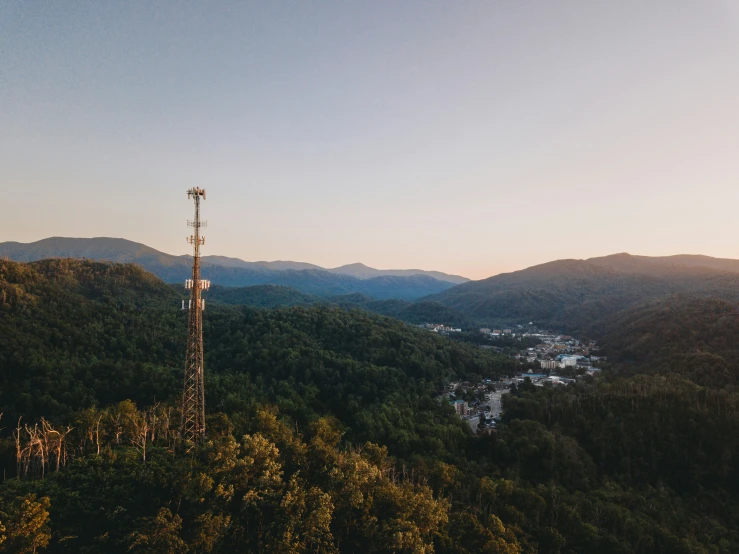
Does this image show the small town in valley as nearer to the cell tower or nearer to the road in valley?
the road in valley

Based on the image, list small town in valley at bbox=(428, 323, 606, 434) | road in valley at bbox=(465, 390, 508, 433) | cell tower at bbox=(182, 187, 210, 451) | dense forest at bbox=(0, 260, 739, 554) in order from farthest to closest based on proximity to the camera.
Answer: small town in valley at bbox=(428, 323, 606, 434), road in valley at bbox=(465, 390, 508, 433), cell tower at bbox=(182, 187, 210, 451), dense forest at bbox=(0, 260, 739, 554)

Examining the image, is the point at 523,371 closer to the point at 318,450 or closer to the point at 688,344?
the point at 688,344

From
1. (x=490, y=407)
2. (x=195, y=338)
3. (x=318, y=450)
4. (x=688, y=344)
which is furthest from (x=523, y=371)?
(x=195, y=338)

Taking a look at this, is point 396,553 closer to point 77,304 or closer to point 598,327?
point 77,304

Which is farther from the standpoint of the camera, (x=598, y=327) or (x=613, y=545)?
(x=598, y=327)

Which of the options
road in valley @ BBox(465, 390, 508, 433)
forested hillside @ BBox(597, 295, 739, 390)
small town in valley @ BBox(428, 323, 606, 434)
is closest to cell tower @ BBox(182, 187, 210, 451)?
small town in valley @ BBox(428, 323, 606, 434)

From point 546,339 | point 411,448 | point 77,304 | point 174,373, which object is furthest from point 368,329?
point 546,339

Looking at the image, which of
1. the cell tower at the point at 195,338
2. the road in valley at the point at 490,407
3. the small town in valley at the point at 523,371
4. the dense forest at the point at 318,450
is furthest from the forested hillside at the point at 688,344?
the cell tower at the point at 195,338

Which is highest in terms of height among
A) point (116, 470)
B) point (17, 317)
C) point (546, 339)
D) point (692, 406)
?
point (17, 317)

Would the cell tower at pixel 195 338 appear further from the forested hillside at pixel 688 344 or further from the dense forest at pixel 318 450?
the forested hillside at pixel 688 344
